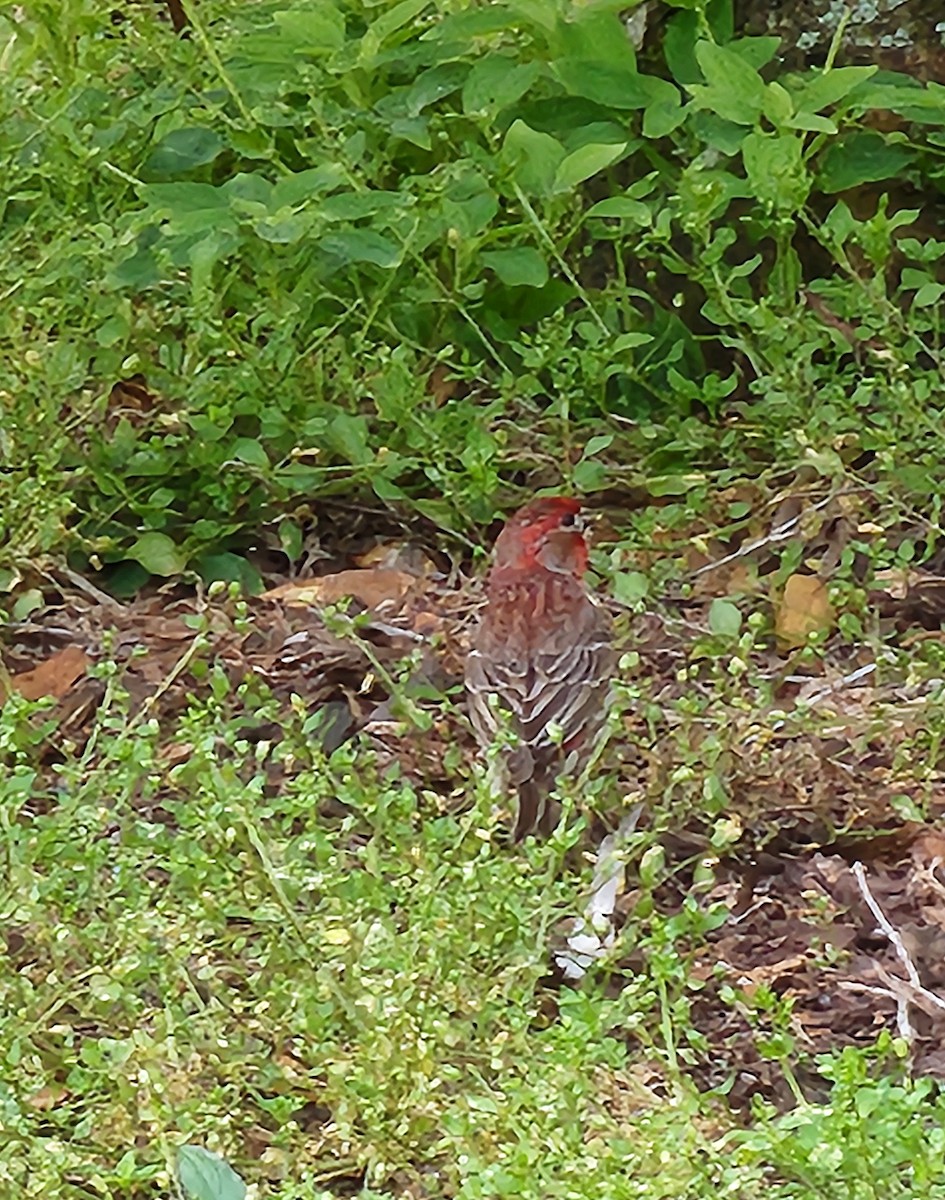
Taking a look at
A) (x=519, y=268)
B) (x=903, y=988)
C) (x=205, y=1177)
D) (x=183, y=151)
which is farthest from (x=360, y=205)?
(x=205, y=1177)

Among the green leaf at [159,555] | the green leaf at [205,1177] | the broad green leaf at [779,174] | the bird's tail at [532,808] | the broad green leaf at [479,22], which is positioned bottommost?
the green leaf at [159,555]

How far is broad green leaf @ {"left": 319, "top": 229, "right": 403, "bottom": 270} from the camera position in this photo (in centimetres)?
520

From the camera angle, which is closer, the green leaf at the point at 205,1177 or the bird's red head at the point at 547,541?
the green leaf at the point at 205,1177

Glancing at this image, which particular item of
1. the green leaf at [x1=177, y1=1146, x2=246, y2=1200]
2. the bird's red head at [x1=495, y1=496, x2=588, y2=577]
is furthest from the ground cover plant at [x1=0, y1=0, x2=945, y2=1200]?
the bird's red head at [x1=495, y1=496, x2=588, y2=577]

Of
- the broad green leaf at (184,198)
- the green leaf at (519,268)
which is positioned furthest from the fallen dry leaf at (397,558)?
the broad green leaf at (184,198)

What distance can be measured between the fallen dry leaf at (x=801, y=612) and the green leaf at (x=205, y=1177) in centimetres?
227

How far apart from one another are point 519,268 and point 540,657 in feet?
4.66

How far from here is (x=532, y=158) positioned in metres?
5.23

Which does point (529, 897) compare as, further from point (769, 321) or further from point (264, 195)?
point (264, 195)

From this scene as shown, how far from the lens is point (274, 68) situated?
5.81m

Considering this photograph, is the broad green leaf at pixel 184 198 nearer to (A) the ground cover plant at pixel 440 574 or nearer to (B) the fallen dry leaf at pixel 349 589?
(A) the ground cover plant at pixel 440 574

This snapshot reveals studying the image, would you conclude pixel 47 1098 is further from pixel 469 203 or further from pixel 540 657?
pixel 469 203

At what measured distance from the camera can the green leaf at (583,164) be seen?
5141 mm

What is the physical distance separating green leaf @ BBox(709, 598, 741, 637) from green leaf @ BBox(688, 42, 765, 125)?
1254 mm
